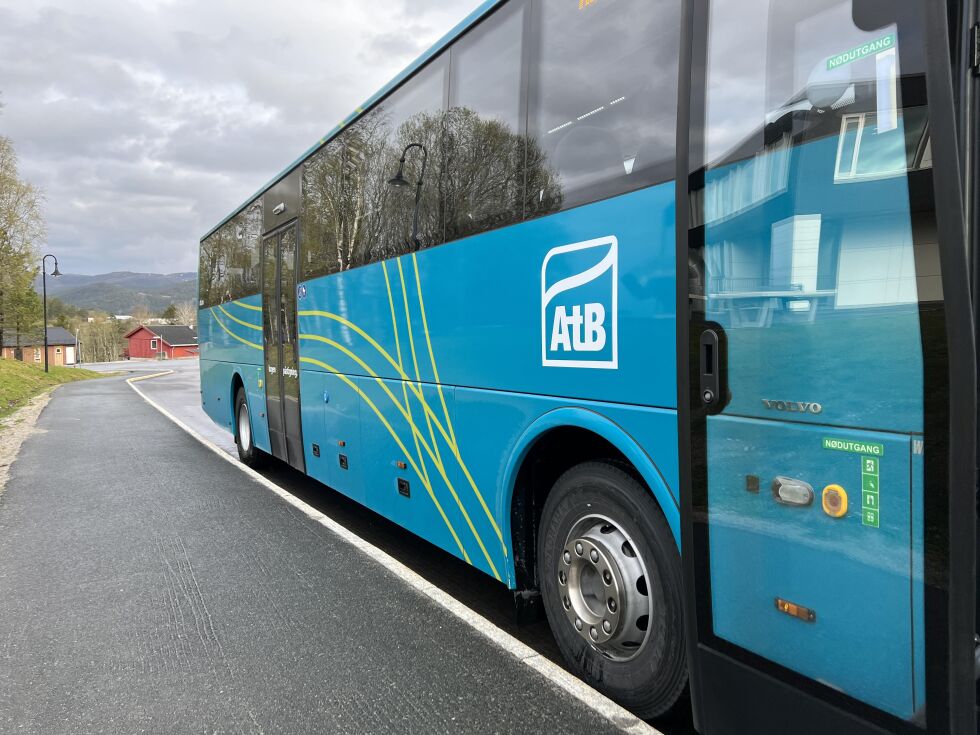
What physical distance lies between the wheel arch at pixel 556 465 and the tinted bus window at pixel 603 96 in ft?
3.17

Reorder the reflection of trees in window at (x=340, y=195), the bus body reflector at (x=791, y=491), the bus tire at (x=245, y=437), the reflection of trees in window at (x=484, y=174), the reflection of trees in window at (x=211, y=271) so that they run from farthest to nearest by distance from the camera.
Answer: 1. the reflection of trees in window at (x=211, y=271)
2. the bus tire at (x=245, y=437)
3. the reflection of trees in window at (x=340, y=195)
4. the reflection of trees in window at (x=484, y=174)
5. the bus body reflector at (x=791, y=491)

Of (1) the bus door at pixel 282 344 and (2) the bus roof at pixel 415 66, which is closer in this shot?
(2) the bus roof at pixel 415 66

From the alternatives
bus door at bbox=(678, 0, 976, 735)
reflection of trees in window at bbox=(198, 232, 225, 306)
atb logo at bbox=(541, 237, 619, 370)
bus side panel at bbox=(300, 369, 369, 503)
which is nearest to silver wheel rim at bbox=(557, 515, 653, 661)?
bus door at bbox=(678, 0, 976, 735)

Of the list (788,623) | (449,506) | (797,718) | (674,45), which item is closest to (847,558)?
(788,623)

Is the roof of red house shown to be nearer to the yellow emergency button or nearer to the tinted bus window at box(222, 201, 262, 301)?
the tinted bus window at box(222, 201, 262, 301)

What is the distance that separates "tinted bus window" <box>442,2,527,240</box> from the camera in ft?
11.9

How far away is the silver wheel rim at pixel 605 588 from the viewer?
9.44 ft

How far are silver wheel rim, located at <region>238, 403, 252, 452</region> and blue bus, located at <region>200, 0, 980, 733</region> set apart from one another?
17.6 ft

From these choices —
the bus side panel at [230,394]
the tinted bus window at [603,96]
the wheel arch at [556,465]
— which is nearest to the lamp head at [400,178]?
the tinted bus window at [603,96]

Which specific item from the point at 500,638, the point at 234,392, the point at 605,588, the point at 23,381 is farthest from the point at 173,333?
the point at 605,588

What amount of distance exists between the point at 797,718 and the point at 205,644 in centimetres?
301

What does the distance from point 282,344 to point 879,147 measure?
21.7 ft

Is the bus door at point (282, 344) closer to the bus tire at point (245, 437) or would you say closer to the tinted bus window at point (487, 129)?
the bus tire at point (245, 437)

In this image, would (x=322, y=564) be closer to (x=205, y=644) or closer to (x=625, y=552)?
(x=205, y=644)
